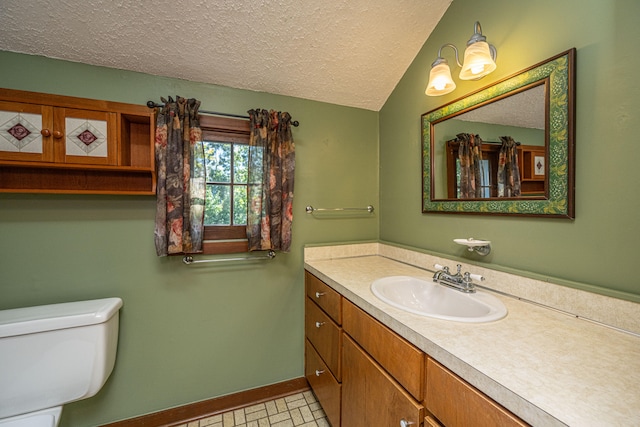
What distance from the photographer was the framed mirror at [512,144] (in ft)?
3.08

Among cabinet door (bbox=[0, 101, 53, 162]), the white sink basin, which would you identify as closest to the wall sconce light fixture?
the white sink basin

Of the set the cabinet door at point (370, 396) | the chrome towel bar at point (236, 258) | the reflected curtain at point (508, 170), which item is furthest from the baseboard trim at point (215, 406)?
the reflected curtain at point (508, 170)

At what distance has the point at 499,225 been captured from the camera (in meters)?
1.17

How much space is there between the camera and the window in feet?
5.19

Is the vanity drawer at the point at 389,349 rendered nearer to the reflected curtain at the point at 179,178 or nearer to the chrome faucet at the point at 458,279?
the chrome faucet at the point at 458,279

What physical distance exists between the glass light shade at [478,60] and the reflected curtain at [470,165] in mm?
300

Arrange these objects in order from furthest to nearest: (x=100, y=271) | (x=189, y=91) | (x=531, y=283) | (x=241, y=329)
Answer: (x=241, y=329) < (x=189, y=91) < (x=100, y=271) < (x=531, y=283)

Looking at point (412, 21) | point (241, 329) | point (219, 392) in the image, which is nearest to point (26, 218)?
point (241, 329)

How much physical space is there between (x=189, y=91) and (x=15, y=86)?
2.53 ft

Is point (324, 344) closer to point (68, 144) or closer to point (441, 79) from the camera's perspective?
point (441, 79)

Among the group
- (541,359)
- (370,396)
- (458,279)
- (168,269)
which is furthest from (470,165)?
(168,269)

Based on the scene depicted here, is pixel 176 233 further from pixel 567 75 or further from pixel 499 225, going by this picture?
pixel 567 75

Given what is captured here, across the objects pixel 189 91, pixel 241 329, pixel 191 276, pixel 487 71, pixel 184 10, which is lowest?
pixel 241 329

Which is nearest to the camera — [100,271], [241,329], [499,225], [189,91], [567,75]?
[567,75]
